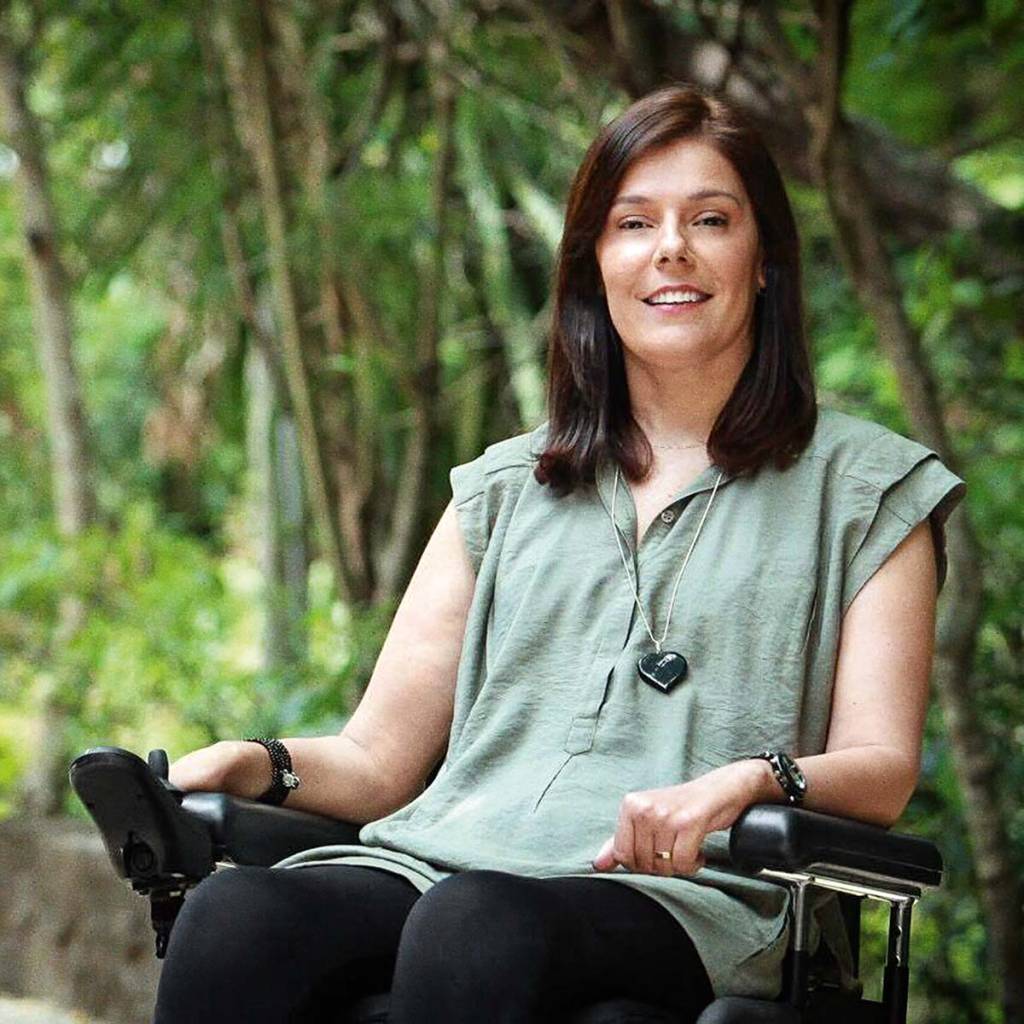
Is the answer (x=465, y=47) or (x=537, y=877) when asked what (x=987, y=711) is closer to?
Result: (x=465, y=47)

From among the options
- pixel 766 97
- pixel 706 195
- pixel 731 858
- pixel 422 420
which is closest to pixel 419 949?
pixel 731 858

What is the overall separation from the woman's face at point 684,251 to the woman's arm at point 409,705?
35cm

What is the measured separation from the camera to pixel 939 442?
364 centimetres

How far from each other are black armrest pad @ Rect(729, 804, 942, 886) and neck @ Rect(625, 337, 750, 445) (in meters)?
0.61

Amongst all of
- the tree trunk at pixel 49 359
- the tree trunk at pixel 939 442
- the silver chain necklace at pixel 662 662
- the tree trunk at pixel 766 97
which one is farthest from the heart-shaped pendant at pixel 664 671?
the tree trunk at pixel 49 359

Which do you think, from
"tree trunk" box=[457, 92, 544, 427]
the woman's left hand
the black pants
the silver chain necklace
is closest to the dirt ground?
"tree trunk" box=[457, 92, 544, 427]

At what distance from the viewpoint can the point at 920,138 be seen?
219 inches

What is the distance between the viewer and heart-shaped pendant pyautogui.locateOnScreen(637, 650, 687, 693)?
228 cm

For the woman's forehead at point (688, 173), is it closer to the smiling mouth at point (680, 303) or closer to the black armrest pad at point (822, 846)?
the smiling mouth at point (680, 303)

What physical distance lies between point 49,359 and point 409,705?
3521 millimetres

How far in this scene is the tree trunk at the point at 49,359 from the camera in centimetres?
562

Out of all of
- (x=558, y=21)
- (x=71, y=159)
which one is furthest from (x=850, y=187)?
(x=71, y=159)

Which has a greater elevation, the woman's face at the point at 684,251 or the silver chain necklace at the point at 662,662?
the woman's face at the point at 684,251

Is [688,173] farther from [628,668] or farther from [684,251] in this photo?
[628,668]
